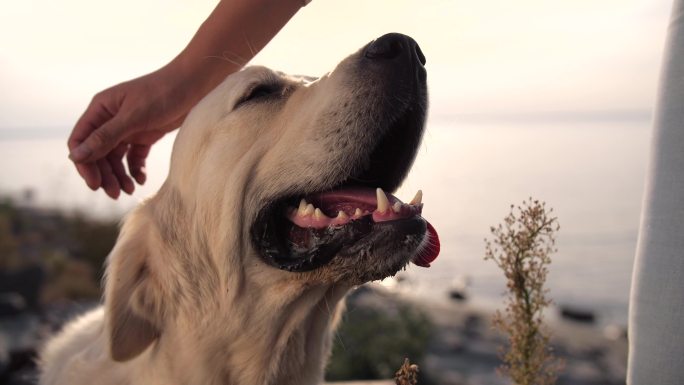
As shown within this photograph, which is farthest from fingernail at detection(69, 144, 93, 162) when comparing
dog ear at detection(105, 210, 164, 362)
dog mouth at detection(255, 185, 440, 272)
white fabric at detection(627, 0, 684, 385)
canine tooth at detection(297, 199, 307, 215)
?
white fabric at detection(627, 0, 684, 385)

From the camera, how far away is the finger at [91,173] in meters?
2.97

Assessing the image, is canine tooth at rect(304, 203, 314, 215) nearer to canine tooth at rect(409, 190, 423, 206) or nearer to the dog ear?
canine tooth at rect(409, 190, 423, 206)

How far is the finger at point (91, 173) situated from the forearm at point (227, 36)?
62 cm

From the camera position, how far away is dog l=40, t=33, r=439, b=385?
2162 millimetres

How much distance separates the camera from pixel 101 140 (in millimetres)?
2791

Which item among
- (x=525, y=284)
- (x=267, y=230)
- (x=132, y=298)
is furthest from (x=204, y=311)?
(x=525, y=284)

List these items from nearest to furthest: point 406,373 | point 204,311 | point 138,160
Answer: point 406,373, point 204,311, point 138,160

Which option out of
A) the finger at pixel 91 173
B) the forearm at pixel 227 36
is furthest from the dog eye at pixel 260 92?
the finger at pixel 91 173

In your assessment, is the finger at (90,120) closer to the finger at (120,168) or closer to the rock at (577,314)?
the finger at (120,168)

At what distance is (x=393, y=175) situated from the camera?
2387mm

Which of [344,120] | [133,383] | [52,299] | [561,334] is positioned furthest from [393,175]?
[561,334]

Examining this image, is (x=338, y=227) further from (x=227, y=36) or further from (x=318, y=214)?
(x=227, y=36)

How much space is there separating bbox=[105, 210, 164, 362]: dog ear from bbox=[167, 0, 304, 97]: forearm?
2.34ft

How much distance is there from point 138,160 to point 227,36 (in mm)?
994
